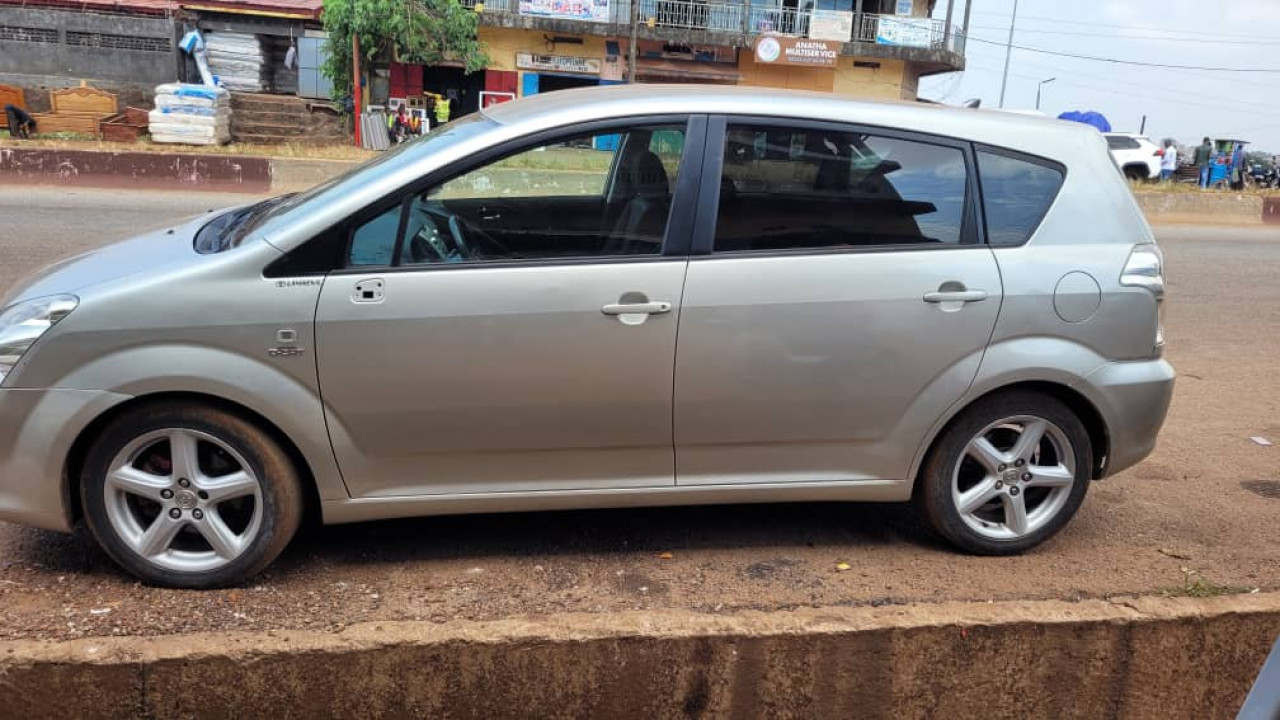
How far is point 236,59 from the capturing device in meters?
28.5

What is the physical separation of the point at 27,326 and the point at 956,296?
10.2 feet

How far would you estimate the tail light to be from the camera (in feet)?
12.2

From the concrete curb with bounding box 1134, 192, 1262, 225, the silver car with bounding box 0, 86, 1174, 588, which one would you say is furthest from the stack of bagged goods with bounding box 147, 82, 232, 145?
the concrete curb with bounding box 1134, 192, 1262, 225

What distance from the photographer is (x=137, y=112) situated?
67.3 feet

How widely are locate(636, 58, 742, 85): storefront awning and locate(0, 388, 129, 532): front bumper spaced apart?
35931 mm

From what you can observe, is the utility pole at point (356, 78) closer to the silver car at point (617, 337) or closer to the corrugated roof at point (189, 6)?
the corrugated roof at point (189, 6)

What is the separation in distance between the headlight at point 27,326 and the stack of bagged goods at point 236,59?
27.7m

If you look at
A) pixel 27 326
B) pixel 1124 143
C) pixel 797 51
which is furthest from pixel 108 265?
pixel 797 51

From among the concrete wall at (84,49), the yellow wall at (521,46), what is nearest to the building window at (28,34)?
the concrete wall at (84,49)

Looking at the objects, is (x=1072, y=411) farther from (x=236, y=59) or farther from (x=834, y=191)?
(x=236, y=59)

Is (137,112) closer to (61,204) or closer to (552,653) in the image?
(61,204)

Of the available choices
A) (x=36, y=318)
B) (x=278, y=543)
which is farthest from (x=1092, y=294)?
(x=36, y=318)

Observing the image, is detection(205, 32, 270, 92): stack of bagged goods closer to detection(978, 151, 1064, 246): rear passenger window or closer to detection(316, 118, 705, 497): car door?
detection(316, 118, 705, 497): car door

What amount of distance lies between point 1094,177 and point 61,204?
484 inches
